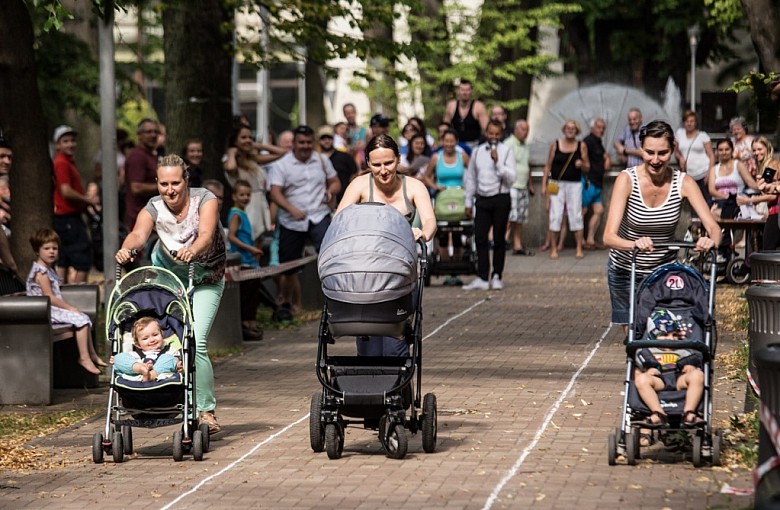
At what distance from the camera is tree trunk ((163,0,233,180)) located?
19266 mm

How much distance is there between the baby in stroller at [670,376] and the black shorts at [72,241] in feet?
37.1

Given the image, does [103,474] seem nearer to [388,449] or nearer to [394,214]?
[388,449]

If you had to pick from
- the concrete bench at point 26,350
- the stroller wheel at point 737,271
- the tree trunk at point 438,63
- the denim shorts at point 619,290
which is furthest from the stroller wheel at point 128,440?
the tree trunk at point 438,63

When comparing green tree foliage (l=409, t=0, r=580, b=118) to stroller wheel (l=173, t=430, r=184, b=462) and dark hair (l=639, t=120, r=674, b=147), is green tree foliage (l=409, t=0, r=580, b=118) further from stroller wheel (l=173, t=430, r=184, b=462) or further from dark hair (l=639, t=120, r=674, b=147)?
stroller wheel (l=173, t=430, r=184, b=462)

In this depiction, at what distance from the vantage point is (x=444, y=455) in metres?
9.62

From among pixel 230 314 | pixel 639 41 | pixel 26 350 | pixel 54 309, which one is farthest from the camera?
pixel 639 41

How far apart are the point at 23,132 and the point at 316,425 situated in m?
7.17

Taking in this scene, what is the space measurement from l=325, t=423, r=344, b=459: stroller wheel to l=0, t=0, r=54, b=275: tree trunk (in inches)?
274

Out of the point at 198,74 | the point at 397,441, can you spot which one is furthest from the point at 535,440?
the point at 198,74

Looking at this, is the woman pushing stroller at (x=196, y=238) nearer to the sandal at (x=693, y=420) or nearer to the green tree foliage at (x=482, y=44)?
the sandal at (x=693, y=420)

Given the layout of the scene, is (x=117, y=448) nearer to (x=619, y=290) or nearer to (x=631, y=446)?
(x=631, y=446)

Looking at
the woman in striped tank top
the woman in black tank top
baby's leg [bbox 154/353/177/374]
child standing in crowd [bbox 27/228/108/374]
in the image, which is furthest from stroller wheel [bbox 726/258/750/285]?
baby's leg [bbox 154/353/177/374]

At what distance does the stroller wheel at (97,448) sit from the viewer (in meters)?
9.70

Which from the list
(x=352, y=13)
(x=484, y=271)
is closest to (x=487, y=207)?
(x=484, y=271)
